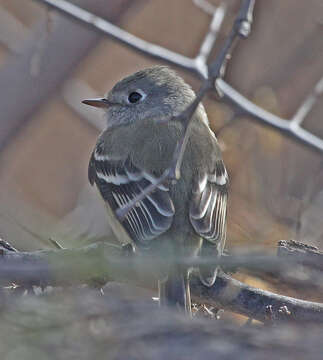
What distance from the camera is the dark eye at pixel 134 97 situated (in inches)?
253

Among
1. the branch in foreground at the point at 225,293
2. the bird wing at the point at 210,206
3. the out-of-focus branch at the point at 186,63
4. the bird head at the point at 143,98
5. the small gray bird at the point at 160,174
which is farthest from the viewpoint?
the bird head at the point at 143,98

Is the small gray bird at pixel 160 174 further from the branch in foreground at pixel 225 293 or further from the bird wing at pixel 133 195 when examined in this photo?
the branch in foreground at pixel 225 293

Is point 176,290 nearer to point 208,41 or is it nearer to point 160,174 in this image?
point 160,174

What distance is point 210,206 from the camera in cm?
510

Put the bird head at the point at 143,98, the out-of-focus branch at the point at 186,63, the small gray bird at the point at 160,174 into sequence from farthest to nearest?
the bird head at the point at 143,98
the small gray bird at the point at 160,174
the out-of-focus branch at the point at 186,63

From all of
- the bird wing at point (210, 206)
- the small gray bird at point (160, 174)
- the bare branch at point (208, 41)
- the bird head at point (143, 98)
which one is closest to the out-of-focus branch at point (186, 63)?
the bare branch at point (208, 41)

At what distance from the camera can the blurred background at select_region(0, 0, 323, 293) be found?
17.7 feet

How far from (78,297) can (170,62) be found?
93.4 inches

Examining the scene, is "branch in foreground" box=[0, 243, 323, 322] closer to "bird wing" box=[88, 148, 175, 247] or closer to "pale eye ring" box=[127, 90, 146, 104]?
"bird wing" box=[88, 148, 175, 247]

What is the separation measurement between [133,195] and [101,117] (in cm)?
167

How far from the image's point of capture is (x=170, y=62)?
452cm

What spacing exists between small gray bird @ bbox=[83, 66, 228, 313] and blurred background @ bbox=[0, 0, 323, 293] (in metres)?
0.21

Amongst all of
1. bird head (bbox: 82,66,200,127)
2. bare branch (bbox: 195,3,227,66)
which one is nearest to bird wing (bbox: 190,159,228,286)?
bare branch (bbox: 195,3,227,66)

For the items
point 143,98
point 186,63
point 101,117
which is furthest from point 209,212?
point 101,117
